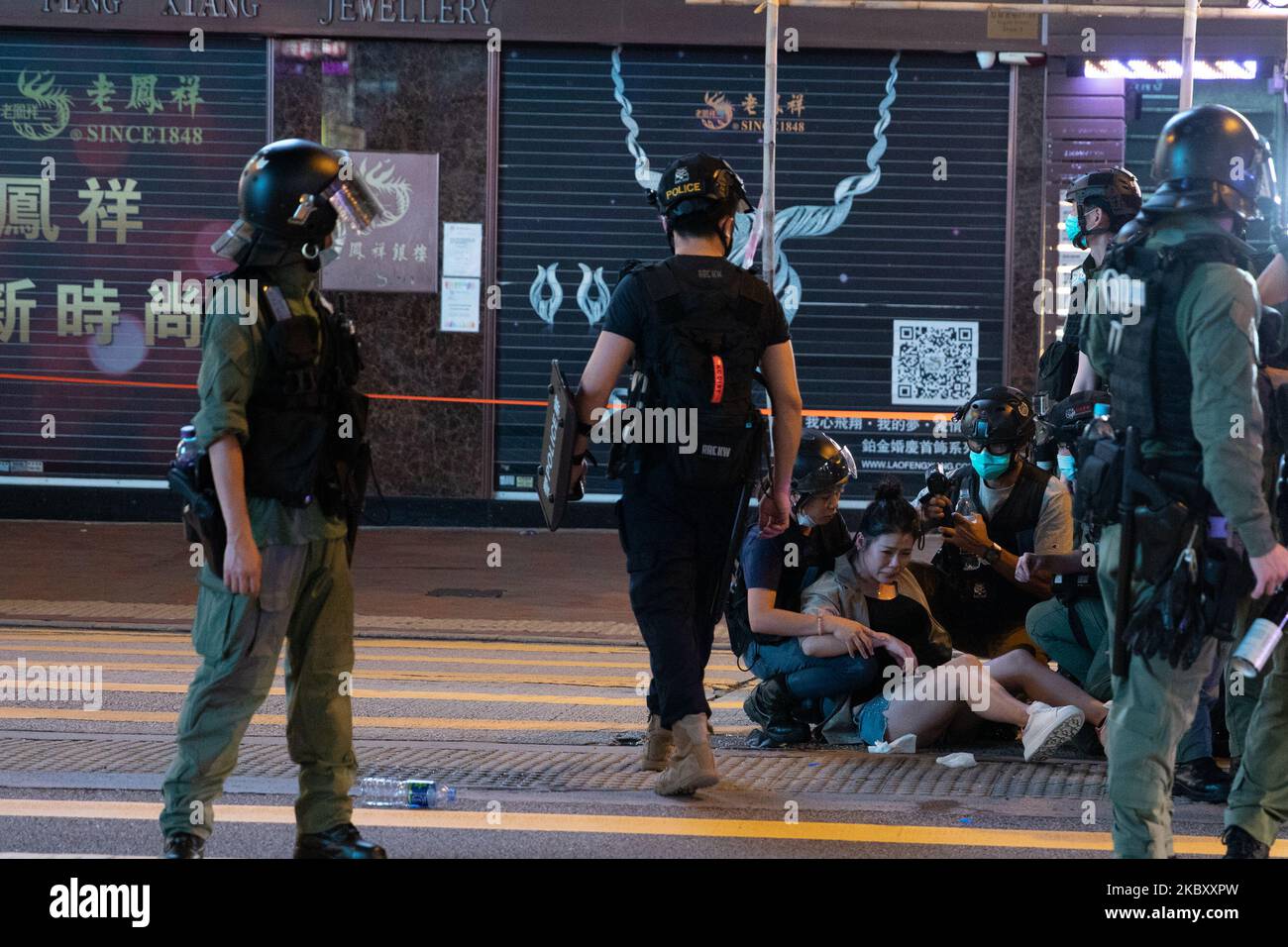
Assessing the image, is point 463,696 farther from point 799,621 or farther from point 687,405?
point 687,405

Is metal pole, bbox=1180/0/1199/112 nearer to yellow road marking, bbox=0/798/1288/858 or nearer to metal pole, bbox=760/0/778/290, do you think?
Result: metal pole, bbox=760/0/778/290

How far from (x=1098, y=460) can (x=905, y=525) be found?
86.9 inches

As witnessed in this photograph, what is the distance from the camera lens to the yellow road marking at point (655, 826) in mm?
5250

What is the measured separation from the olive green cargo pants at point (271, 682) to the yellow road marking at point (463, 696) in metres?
3.26

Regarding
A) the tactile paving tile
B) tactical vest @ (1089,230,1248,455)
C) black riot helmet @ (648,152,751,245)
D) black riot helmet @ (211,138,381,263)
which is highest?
black riot helmet @ (648,152,751,245)

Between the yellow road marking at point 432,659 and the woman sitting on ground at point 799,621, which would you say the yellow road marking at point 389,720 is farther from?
the yellow road marking at point 432,659

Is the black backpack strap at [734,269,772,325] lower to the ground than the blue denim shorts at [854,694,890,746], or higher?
higher

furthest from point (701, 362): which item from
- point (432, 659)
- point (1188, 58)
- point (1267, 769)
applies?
point (1188, 58)

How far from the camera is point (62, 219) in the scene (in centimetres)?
1473

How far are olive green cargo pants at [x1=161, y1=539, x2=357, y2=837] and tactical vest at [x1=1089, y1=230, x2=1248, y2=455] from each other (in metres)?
2.17

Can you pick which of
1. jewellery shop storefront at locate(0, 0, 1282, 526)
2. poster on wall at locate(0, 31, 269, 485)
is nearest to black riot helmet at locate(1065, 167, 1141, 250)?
jewellery shop storefront at locate(0, 0, 1282, 526)

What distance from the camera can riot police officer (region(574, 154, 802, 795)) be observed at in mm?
5664

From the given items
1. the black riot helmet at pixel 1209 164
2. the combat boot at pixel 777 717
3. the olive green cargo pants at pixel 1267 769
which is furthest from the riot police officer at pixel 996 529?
the black riot helmet at pixel 1209 164

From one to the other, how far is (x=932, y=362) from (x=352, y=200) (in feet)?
35.3
